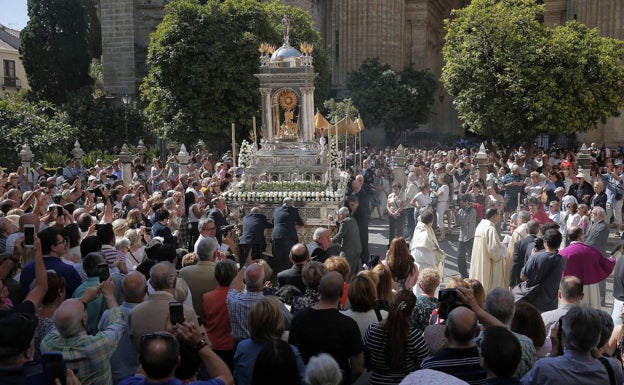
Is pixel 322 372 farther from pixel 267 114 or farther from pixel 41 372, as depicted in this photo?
pixel 267 114

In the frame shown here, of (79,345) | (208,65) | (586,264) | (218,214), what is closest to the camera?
(79,345)

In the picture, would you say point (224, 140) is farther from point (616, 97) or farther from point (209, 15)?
point (616, 97)

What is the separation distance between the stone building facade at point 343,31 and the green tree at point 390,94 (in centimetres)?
184

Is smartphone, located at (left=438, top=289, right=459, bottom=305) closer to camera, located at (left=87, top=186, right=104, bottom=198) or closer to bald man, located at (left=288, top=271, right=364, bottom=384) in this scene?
bald man, located at (left=288, top=271, right=364, bottom=384)

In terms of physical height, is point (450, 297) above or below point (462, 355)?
above

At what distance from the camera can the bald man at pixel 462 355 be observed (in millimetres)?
4344

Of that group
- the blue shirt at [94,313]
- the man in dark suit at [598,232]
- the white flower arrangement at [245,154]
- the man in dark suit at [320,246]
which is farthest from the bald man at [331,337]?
the white flower arrangement at [245,154]

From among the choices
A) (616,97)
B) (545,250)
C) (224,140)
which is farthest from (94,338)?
(224,140)

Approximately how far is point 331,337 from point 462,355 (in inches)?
38.5

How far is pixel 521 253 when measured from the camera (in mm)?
8781

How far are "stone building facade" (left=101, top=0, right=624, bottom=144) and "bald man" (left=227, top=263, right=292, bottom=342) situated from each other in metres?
33.1

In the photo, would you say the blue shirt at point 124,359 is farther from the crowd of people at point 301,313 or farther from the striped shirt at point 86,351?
the striped shirt at point 86,351

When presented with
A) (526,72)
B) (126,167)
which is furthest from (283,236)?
(526,72)

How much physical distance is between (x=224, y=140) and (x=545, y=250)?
24765mm
